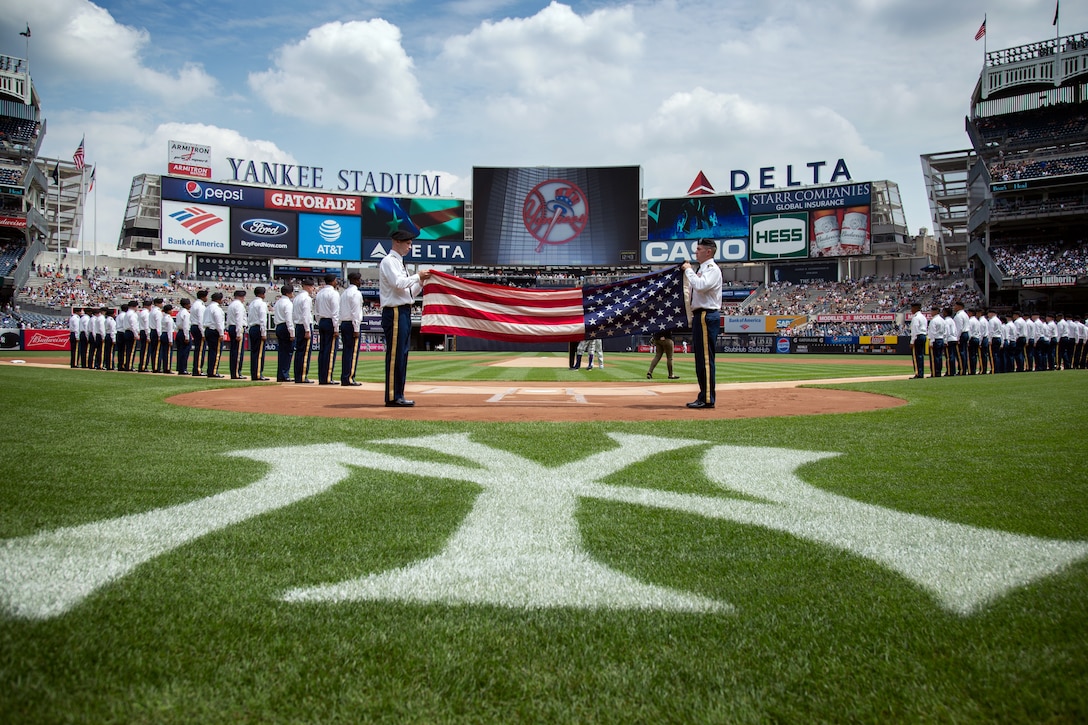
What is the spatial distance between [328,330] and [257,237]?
47.8m

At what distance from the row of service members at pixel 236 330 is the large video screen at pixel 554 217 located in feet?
126

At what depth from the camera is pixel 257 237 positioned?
55.1 metres

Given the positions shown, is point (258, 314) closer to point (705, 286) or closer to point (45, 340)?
point (705, 286)

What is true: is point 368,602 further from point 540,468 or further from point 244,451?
point 244,451

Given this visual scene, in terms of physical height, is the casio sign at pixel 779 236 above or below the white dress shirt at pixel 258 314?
above

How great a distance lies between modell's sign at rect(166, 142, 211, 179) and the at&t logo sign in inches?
1091

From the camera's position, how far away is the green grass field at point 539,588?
153 cm

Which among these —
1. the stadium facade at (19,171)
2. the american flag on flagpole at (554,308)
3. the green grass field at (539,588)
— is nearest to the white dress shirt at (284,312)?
the american flag on flagpole at (554,308)

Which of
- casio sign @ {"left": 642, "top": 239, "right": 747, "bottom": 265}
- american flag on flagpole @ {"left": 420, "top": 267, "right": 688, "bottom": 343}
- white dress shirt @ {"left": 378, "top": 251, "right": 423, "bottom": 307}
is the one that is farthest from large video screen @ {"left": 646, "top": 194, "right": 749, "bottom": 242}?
white dress shirt @ {"left": 378, "top": 251, "right": 423, "bottom": 307}

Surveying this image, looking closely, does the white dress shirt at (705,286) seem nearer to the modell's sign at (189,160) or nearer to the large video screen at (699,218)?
the large video screen at (699,218)

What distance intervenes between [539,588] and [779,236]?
193 ft

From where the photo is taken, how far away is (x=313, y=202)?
56.5m

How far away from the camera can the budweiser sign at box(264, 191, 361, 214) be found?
183ft

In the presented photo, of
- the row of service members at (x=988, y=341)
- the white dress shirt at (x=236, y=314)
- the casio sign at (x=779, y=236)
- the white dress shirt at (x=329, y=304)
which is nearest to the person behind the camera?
the white dress shirt at (x=329, y=304)
